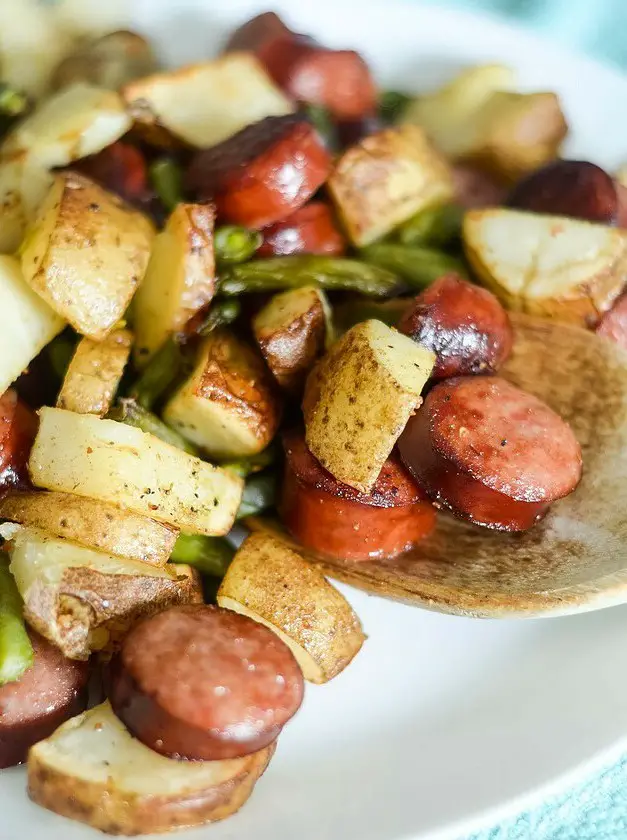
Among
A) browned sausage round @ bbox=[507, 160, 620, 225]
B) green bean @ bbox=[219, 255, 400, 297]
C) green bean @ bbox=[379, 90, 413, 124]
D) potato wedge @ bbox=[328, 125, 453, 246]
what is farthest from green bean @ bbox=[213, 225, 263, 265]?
green bean @ bbox=[379, 90, 413, 124]

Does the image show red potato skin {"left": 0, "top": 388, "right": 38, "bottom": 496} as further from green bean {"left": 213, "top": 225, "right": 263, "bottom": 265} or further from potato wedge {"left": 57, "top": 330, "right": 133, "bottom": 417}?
green bean {"left": 213, "top": 225, "right": 263, "bottom": 265}

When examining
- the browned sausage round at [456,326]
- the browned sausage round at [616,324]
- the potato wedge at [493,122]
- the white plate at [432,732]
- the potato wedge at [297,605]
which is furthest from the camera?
the potato wedge at [493,122]

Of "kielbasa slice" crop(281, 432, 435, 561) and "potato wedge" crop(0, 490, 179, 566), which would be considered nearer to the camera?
"potato wedge" crop(0, 490, 179, 566)

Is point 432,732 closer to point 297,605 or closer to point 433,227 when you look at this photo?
point 297,605

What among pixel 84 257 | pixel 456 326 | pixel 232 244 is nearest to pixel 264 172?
pixel 232 244

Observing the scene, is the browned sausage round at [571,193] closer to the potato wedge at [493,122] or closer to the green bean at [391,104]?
the potato wedge at [493,122]

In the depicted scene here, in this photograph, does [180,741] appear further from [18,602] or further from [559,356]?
[559,356]

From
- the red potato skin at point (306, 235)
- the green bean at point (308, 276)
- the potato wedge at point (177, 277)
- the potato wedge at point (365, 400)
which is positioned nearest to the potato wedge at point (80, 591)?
the potato wedge at point (365, 400)
